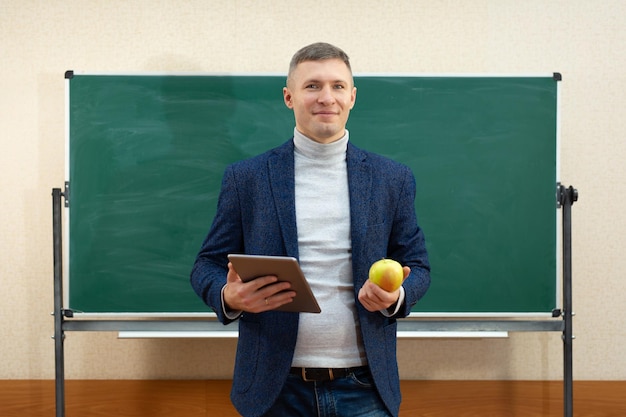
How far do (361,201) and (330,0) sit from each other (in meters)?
1.60

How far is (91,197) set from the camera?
8.48ft

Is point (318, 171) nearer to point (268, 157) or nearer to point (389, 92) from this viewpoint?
point (268, 157)

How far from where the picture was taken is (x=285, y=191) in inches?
55.6

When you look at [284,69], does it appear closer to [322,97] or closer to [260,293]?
[322,97]

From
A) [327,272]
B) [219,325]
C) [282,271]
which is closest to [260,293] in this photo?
[282,271]

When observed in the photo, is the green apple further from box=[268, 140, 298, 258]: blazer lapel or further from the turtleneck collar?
the turtleneck collar

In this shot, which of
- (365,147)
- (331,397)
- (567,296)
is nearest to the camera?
(331,397)

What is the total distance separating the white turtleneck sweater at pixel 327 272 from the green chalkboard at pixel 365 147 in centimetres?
121

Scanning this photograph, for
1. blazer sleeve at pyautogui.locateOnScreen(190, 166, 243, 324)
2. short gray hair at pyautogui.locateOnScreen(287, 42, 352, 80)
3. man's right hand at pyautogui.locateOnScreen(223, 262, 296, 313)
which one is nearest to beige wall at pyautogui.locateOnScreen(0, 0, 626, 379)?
short gray hair at pyautogui.locateOnScreen(287, 42, 352, 80)

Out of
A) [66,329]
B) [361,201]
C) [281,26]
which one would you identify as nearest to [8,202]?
[66,329]

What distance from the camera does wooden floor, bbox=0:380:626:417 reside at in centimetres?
278

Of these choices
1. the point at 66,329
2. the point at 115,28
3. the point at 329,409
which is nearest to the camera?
the point at 329,409

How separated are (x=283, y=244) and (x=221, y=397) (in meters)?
1.61

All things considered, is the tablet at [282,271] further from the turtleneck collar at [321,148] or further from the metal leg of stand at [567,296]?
the metal leg of stand at [567,296]
